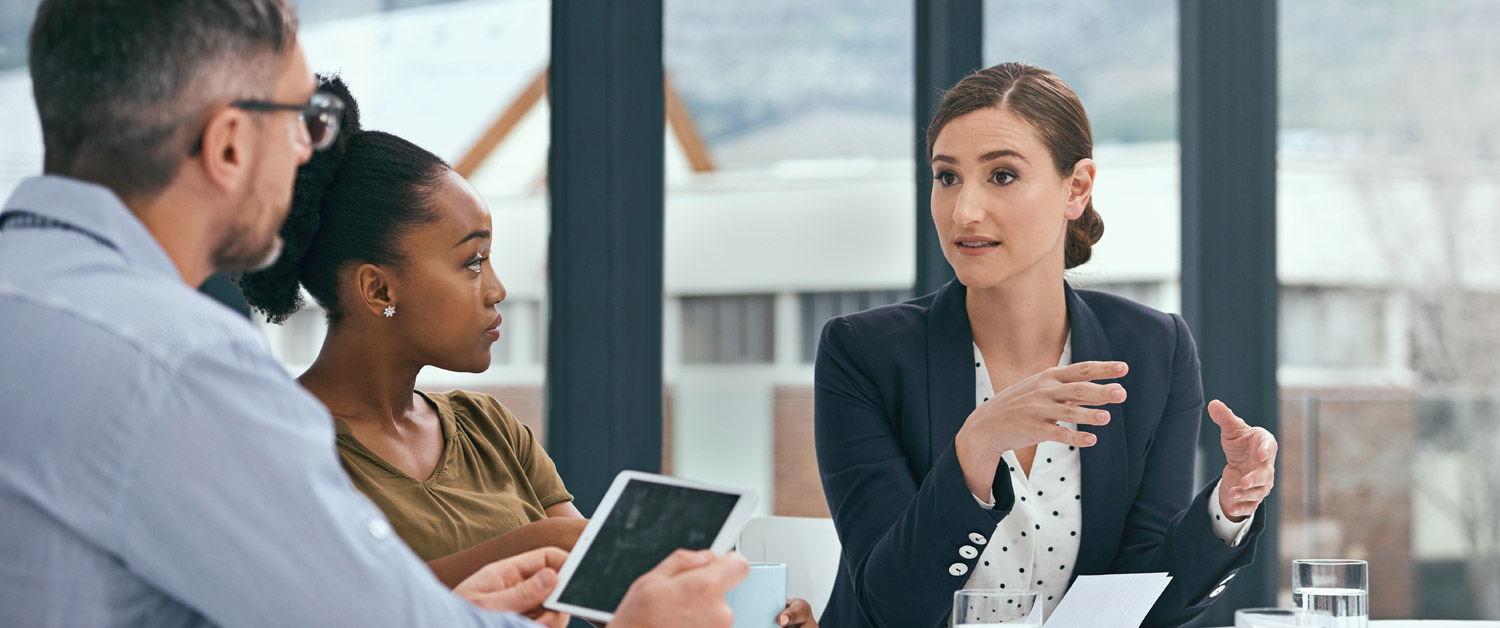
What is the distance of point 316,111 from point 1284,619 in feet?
4.67

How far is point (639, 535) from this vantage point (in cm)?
117

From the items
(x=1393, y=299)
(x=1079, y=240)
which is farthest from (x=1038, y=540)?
(x=1393, y=299)

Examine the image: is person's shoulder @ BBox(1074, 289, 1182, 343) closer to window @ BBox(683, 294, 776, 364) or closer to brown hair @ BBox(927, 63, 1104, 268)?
brown hair @ BBox(927, 63, 1104, 268)

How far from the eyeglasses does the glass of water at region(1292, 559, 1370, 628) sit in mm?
1290

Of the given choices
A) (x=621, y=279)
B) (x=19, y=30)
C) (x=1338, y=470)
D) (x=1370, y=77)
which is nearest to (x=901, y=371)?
(x=621, y=279)

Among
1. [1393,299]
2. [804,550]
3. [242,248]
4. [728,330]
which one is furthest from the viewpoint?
[1393,299]

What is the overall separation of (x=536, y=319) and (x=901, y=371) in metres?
1.08

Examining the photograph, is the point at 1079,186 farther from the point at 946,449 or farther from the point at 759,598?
the point at 759,598

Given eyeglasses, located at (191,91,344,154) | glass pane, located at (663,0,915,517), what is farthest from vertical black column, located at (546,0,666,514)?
eyeglasses, located at (191,91,344,154)

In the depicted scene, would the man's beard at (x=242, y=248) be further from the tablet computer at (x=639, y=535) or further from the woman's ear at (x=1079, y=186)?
the woman's ear at (x=1079, y=186)

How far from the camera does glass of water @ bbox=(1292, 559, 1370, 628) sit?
1582mm

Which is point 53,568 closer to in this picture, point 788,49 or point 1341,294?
point 788,49

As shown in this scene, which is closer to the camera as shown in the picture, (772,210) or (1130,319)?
(1130,319)

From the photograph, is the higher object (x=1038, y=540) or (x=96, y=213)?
(x=96, y=213)
